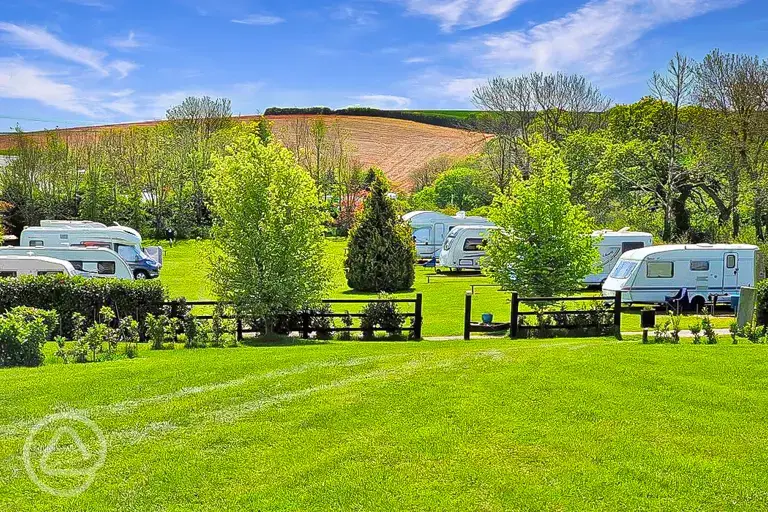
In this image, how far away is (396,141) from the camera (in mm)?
78500

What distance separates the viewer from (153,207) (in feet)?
159

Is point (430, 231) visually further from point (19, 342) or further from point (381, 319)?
point (19, 342)

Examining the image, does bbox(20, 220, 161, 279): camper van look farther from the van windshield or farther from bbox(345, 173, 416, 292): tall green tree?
the van windshield

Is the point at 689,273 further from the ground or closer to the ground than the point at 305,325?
further from the ground

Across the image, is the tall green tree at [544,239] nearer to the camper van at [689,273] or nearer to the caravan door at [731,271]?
the camper van at [689,273]

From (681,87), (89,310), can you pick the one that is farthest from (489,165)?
(89,310)

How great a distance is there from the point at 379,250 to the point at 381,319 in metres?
9.53

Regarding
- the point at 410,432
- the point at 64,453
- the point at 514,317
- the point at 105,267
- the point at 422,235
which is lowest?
the point at 64,453

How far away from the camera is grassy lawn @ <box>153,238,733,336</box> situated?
50.9ft

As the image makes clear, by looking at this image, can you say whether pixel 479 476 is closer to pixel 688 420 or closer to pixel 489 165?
pixel 688 420

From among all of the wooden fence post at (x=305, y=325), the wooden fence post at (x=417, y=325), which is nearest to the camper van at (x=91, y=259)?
the wooden fence post at (x=305, y=325)

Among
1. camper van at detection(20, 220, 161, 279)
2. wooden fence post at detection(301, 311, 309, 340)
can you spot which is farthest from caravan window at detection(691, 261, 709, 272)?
camper van at detection(20, 220, 161, 279)

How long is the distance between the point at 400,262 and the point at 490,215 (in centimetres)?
743

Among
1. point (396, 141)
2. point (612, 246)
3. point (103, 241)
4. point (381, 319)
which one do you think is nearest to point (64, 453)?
point (381, 319)
